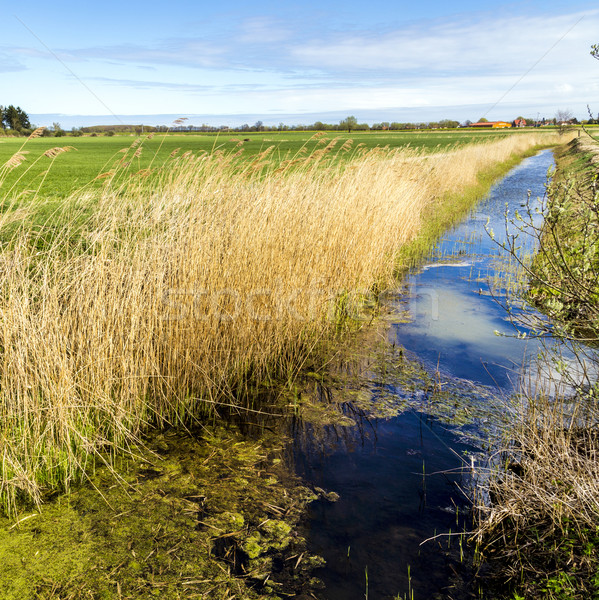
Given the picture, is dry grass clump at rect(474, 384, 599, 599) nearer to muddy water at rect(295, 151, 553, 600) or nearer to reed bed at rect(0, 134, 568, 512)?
muddy water at rect(295, 151, 553, 600)

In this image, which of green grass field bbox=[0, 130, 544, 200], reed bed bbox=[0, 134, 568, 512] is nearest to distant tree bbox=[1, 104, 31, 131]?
green grass field bbox=[0, 130, 544, 200]

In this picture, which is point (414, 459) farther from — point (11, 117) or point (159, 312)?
point (11, 117)

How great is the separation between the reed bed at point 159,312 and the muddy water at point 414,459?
43.3 inches

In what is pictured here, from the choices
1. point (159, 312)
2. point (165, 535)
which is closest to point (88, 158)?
point (159, 312)

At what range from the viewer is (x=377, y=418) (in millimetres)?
4316

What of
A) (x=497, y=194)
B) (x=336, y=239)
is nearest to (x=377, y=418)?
(x=336, y=239)

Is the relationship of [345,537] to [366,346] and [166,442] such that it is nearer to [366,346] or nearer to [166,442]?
[166,442]

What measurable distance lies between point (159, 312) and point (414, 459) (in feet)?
8.39

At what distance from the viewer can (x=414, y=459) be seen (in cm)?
372

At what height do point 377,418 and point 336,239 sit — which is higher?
point 336,239

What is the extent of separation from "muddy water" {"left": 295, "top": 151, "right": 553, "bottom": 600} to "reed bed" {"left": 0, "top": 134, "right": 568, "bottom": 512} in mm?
1100

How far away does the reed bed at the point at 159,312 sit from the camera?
3.12 meters

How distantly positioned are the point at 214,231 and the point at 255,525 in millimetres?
2783

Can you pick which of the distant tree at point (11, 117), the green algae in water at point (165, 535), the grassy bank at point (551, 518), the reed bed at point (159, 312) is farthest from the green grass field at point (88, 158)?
the distant tree at point (11, 117)
